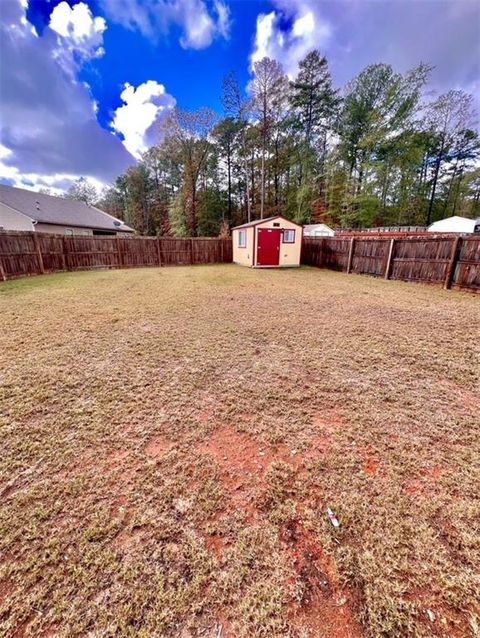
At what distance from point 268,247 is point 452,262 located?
7394 millimetres

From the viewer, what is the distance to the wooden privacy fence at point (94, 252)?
9.49m

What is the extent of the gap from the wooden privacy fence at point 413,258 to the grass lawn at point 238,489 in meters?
5.19

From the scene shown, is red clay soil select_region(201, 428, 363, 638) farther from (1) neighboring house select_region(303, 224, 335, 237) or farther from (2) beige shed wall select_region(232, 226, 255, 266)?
(1) neighboring house select_region(303, 224, 335, 237)

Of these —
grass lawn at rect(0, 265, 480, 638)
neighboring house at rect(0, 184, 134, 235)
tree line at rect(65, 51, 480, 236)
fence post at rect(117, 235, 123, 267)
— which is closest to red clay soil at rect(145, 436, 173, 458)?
grass lawn at rect(0, 265, 480, 638)

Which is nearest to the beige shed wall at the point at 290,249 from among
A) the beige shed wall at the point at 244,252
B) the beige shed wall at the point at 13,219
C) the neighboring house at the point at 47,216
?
the beige shed wall at the point at 244,252

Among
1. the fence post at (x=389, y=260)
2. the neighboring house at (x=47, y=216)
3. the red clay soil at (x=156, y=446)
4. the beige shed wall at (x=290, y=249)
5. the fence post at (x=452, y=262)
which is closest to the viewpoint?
the red clay soil at (x=156, y=446)

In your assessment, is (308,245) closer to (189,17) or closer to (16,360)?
(189,17)

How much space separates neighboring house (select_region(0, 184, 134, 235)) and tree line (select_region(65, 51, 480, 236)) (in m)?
6.87

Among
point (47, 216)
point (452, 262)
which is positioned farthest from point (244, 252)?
point (47, 216)

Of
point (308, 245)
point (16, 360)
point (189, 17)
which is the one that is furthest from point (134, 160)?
point (16, 360)

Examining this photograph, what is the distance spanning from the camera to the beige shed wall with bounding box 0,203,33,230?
1569 centimetres

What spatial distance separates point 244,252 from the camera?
45.6ft

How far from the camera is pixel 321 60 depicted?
2023 cm

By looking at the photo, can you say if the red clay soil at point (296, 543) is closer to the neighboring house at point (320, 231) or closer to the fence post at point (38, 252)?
the fence post at point (38, 252)
